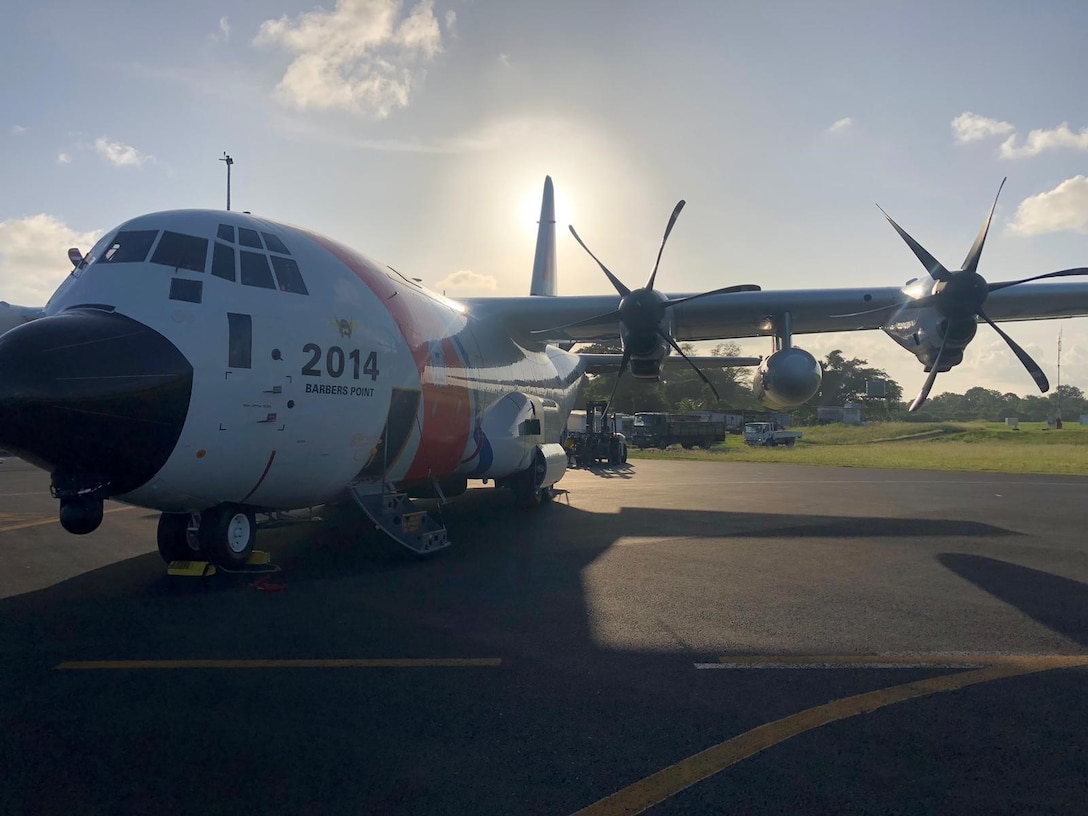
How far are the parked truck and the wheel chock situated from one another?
135 feet

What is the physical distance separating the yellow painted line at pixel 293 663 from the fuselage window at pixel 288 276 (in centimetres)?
446

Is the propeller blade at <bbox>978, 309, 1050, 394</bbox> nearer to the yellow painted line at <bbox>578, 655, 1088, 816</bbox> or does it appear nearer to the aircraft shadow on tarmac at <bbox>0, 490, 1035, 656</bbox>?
→ the aircraft shadow on tarmac at <bbox>0, 490, 1035, 656</bbox>

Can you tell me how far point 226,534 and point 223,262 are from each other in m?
3.14

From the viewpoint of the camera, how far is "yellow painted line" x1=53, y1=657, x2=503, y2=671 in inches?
235

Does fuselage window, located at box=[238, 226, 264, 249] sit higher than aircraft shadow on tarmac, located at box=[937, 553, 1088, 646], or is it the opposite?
fuselage window, located at box=[238, 226, 264, 249]

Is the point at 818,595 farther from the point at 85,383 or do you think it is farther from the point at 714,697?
the point at 85,383

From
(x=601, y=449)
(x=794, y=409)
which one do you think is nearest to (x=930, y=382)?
(x=601, y=449)

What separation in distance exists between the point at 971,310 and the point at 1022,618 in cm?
880

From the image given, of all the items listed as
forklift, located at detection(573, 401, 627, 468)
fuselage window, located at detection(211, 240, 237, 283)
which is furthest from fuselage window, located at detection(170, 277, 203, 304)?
forklift, located at detection(573, 401, 627, 468)

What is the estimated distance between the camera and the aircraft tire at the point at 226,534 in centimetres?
882

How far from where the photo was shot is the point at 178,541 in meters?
9.28

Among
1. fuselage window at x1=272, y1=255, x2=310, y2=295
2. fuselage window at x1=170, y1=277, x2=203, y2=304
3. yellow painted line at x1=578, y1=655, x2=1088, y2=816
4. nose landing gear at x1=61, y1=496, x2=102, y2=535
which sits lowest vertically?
yellow painted line at x1=578, y1=655, x2=1088, y2=816

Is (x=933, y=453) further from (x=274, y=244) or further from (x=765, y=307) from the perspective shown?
(x=274, y=244)

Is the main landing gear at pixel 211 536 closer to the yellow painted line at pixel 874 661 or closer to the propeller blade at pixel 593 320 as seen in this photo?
the yellow painted line at pixel 874 661
